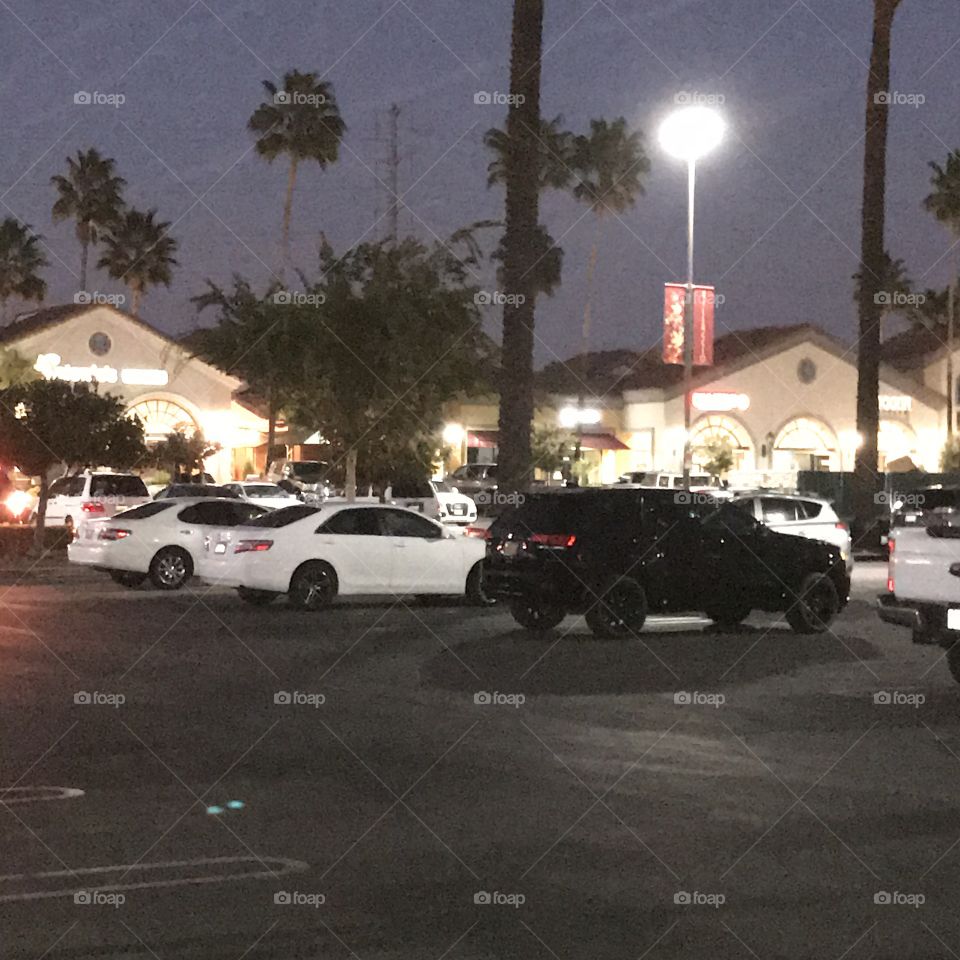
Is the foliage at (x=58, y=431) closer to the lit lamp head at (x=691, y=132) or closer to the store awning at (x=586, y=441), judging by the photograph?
the lit lamp head at (x=691, y=132)

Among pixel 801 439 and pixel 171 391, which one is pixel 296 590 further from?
pixel 801 439

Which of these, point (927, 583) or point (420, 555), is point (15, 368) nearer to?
point (420, 555)

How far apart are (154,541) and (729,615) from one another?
9912mm

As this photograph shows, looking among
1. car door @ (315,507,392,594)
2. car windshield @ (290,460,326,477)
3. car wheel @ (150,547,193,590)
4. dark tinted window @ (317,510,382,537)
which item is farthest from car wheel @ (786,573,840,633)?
car windshield @ (290,460,326,477)

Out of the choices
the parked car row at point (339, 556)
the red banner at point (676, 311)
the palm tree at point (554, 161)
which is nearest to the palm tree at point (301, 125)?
the palm tree at point (554, 161)

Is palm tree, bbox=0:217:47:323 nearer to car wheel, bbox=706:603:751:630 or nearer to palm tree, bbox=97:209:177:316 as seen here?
palm tree, bbox=97:209:177:316

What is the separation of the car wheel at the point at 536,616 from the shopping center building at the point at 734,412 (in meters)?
47.0

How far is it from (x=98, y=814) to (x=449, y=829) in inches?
76.3

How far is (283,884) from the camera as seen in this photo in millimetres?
7316

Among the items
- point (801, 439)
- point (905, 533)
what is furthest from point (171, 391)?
point (905, 533)

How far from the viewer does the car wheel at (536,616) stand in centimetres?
1931

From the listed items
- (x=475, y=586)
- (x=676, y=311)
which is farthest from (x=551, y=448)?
(x=475, y=586)

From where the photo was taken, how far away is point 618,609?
1864 cm

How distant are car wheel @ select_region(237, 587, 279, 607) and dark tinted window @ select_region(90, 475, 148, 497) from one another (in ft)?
41.9
